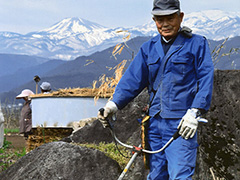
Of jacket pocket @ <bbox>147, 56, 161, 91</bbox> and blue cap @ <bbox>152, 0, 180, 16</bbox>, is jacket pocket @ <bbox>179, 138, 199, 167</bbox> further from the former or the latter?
blue cap @ <bbox>152, 0, 180, 16</bbox>

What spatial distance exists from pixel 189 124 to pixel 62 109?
191 inches

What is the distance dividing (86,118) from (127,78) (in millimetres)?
3922

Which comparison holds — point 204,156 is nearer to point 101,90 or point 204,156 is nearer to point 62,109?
point 101,90

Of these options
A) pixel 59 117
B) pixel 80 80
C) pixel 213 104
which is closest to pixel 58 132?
pixel 59 117

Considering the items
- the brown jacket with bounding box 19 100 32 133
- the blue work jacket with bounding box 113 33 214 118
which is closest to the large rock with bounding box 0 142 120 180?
the blue work jacket with bounding box 113 33 214 118

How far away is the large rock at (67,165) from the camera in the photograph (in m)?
3.81

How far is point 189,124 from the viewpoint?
8.61 feet

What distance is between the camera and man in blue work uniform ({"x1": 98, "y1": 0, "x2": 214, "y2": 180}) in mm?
2764

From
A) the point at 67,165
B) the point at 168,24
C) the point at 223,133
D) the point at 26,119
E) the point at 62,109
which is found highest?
the point at 168,24

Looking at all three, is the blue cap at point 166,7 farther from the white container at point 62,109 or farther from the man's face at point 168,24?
the white container at point 62,109

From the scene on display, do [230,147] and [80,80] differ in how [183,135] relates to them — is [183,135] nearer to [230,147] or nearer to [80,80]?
[230,147]

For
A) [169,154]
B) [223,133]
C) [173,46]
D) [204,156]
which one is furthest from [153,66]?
[204,156]

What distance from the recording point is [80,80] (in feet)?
541

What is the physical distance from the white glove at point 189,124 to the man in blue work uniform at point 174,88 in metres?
0.01
